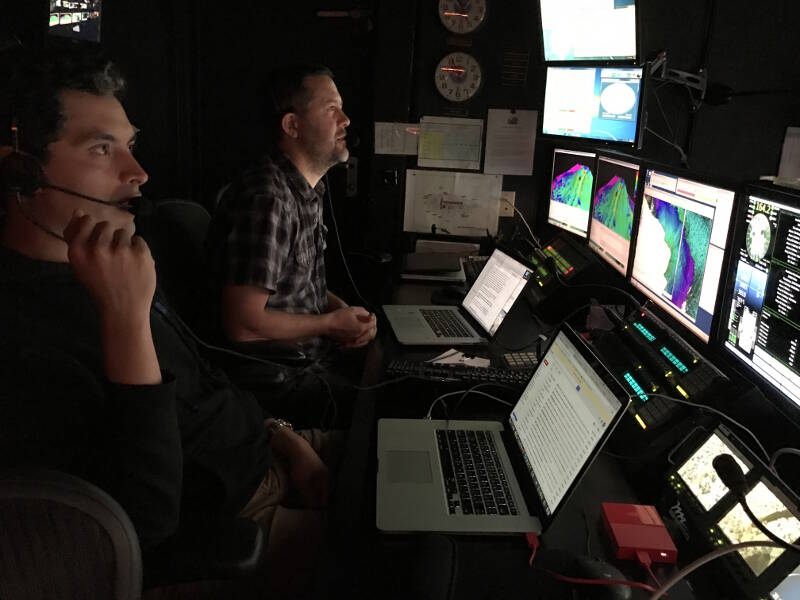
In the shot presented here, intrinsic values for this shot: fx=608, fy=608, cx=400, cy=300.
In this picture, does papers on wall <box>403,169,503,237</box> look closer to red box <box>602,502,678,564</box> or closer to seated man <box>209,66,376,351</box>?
seated man <box>209,66,376,351</box>

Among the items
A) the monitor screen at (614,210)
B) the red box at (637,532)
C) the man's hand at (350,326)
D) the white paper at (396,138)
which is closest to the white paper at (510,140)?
the white paper at (396,138)

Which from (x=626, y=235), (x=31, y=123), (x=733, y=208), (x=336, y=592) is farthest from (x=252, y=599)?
(x=626, y=235)

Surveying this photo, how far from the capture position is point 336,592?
33.7 inches

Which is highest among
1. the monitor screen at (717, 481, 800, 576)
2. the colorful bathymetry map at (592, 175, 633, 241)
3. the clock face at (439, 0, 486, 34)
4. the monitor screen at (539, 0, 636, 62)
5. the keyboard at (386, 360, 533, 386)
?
the clock face at (439, 0, 486, 34)

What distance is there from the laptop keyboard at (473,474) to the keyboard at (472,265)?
1332 millimetres

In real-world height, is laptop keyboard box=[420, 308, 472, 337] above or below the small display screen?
below

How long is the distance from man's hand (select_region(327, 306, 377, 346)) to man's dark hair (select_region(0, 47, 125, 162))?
1.04 m

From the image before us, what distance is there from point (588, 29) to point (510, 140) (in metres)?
0.77

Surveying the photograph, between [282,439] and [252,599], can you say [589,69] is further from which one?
[252,599]

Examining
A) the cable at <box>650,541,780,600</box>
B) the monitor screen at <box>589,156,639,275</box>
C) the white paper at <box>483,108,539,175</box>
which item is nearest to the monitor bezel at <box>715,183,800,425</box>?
the cable at <box>650,541,780,600</box>

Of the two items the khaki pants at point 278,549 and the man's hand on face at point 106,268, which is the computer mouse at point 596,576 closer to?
the khaki pants at point 278,549

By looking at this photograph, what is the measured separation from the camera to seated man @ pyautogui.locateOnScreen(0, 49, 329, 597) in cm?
93

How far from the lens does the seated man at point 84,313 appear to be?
929 millimetres

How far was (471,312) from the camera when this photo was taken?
2.14m
